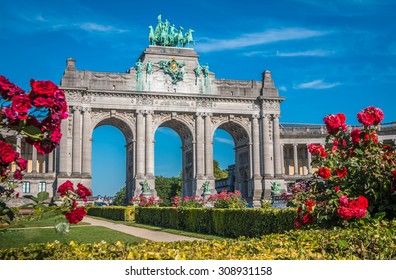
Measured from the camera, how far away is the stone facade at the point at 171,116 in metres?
58.7

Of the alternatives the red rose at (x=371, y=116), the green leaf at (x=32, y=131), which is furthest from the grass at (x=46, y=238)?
the green leaf at (x=32, y=131)

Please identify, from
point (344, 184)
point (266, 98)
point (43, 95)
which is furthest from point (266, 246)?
point (266, 98)

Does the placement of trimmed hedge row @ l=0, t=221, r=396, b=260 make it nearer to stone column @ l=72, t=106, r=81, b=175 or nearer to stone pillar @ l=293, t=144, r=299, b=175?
stone column @ l=72, t=106, r=81, b=175

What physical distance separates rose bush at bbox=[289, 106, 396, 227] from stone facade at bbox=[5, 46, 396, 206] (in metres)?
46.7

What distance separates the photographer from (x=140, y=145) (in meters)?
60.3

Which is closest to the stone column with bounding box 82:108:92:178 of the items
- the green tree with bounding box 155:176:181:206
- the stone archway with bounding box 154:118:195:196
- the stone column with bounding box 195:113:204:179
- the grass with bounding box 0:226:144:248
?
the stone archway with bounding box 154:118:195:196

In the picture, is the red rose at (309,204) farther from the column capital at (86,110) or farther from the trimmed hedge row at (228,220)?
the column capital at (86,110)

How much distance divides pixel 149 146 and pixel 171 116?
16.1 feet

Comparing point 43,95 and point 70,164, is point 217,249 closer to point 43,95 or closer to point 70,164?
point 43,95

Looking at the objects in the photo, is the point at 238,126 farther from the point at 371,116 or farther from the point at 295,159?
the point at 371,116

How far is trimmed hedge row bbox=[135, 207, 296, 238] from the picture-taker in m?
19.2

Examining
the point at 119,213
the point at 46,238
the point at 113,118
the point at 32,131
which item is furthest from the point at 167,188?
the point at 32,131

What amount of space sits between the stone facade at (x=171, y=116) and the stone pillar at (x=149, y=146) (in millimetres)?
125

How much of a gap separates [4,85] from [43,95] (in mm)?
595
